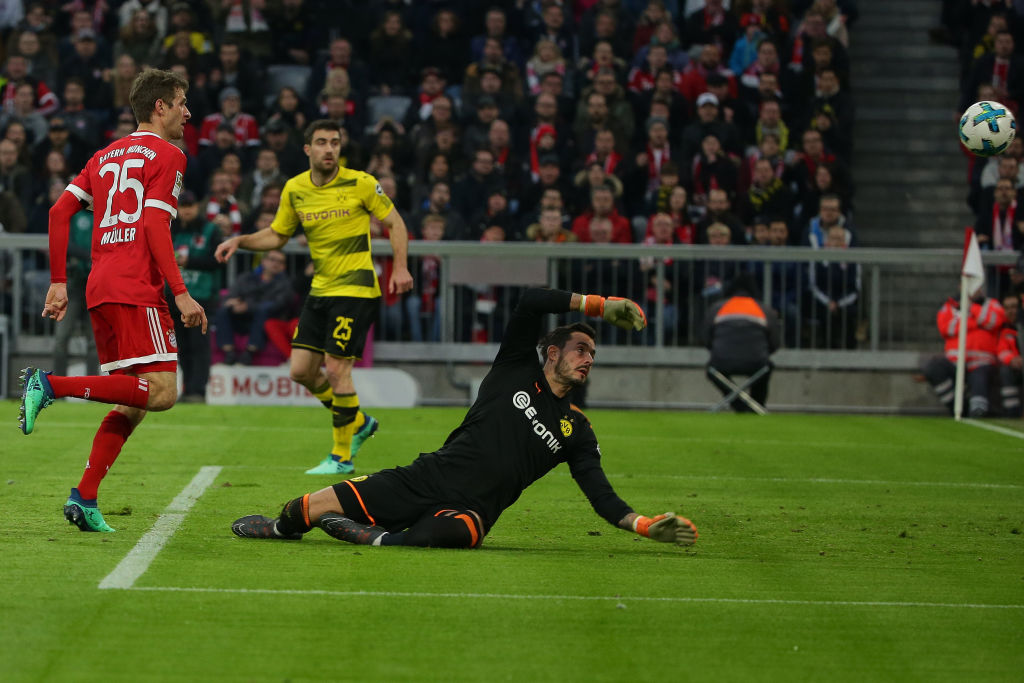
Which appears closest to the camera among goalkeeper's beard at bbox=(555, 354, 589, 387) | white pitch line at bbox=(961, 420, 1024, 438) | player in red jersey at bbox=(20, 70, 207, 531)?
goalkeeper's beard at bbox=(555, 354, 589, 387)

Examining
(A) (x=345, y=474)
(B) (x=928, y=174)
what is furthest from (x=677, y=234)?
(A) (x=345, y=474)

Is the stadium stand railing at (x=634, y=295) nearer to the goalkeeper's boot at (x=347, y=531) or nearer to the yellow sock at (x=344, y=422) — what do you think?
the yellow sock at (x=344, y=422)

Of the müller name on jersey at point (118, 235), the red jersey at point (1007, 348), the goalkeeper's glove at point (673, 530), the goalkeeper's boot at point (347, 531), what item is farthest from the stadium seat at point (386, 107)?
the goalkeeper's glove at point (673, 530)

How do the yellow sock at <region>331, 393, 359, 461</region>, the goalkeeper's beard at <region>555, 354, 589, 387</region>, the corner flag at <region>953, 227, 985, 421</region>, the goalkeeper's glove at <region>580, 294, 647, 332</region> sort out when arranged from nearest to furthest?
the goalkeeper's glove at <region>580, 294, 647, 332</region>, the goalkeeper's beard at <region>555, 354, 589, 387</region>, the yellow sock at <region>331, 393, 359, 461</region>, the corner flag at <region>953, 227, 985, 421</region>

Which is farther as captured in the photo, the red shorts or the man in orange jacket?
the man in orange jacket

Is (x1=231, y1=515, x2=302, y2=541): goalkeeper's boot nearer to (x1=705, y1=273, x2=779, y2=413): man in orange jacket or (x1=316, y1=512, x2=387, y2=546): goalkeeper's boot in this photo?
(x1=316, y1=512, x2=387, y2=546): goalkeeper's boot

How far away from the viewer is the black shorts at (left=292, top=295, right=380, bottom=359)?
11070 millimetres

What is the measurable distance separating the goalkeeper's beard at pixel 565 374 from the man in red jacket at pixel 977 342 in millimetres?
11079

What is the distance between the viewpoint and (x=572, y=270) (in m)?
18.2

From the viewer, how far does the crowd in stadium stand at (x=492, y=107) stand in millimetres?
18984

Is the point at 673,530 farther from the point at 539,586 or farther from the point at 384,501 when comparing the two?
the point at 384,501

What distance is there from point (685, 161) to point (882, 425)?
206 inches

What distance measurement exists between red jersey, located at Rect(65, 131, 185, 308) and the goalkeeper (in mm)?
1369

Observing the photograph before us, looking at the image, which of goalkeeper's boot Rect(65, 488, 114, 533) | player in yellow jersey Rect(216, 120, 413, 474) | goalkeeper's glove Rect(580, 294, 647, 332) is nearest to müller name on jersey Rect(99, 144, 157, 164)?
goalkeeper's boot Rect(65, 488, 114, 533)
